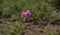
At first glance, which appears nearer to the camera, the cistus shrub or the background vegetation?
the background vegetation

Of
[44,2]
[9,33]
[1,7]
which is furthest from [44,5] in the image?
[9,33]

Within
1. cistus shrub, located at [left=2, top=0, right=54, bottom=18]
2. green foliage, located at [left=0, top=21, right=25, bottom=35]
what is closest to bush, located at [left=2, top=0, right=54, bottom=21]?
cistus shrub, located at [left=2, top=0, right=54, bottom=18]

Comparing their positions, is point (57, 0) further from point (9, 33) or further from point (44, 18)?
point (9, 33)

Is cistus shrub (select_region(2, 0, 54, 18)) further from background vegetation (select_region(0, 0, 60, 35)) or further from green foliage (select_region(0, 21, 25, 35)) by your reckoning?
green foliage (select_region(0, 21, 25, 35))

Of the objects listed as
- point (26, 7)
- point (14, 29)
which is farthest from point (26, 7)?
point (14, 29)

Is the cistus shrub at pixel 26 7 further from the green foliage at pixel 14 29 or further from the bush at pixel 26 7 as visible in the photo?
the green foliage at pixel 14 29

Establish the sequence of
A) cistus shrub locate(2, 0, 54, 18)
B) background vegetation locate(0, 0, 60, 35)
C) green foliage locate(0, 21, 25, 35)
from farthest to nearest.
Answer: cistus shrub locate(2, 0, 54, 18)
background vegetation locate(0, 0, 60, 35)
green foliage locate(0, 21, 25, 35)

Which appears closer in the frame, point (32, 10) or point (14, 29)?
point (14, 29)

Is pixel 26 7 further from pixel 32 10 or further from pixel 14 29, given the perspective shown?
pixel 14 29

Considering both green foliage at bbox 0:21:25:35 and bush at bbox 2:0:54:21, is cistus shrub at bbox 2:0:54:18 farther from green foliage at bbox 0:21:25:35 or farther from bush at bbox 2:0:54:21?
green foliage at bbox 0:21:25:35

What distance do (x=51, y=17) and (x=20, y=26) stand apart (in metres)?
0.93

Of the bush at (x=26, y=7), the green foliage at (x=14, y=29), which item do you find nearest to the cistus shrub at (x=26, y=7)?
the bush at (x=26, y=7)

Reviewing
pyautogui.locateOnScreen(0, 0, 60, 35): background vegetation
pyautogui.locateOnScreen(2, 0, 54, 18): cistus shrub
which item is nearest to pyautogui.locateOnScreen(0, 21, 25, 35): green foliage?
pyautogui.locateOnScreen(0, 0, 60, 35): background vegetation

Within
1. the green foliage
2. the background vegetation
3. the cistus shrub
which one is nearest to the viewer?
the green foliage
